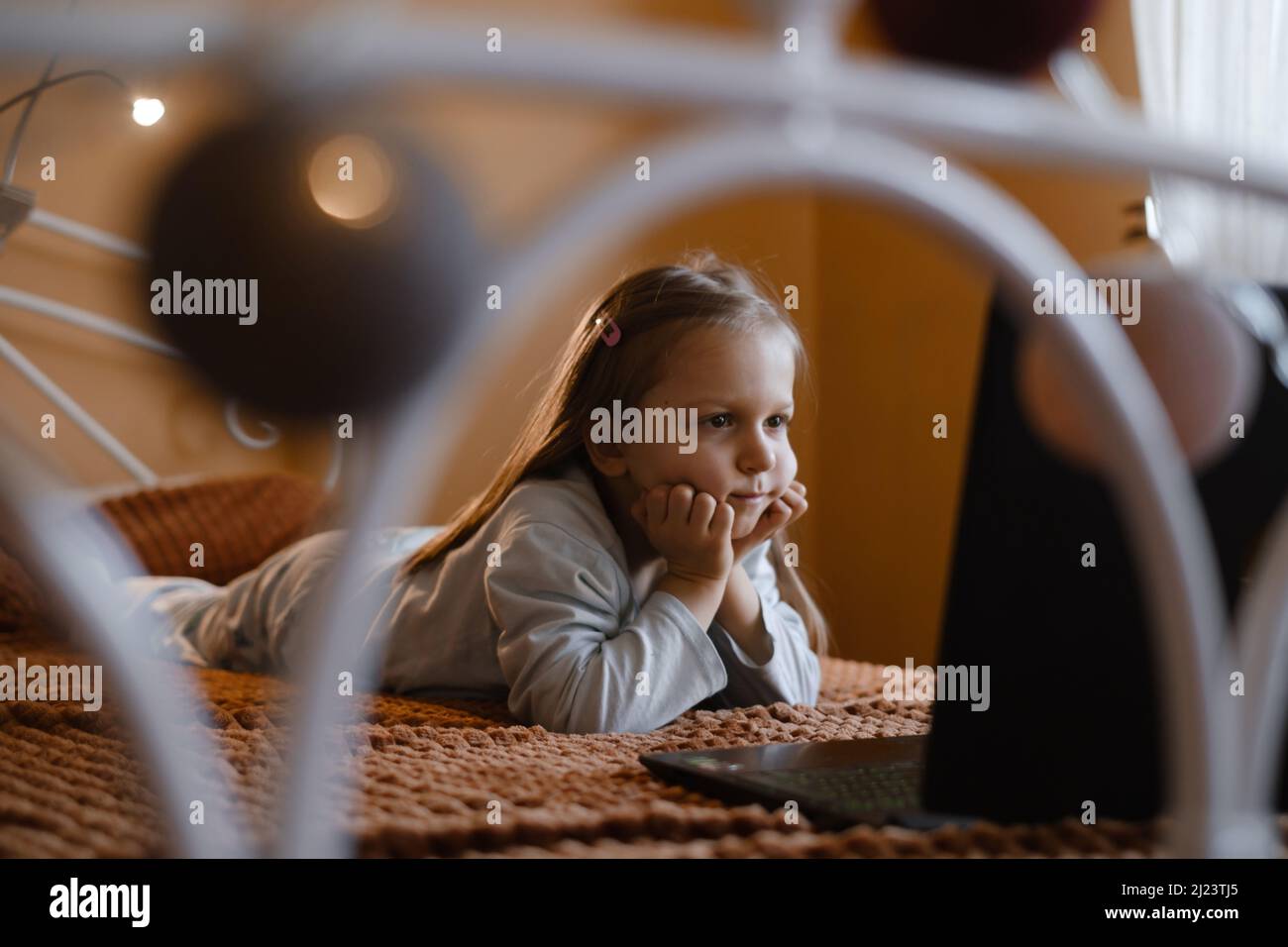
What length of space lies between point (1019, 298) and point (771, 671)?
83cm

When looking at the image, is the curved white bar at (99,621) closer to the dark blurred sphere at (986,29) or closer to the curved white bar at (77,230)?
the dark blurred sphere at (986,29)

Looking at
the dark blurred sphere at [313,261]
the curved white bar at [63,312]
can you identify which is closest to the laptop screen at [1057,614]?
the dark blurred sphere at [313,261]

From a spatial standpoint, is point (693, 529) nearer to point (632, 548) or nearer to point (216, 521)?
point (632, 548)

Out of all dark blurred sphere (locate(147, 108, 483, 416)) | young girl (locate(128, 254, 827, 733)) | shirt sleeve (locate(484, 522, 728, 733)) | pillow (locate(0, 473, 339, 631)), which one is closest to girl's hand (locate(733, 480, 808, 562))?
young girl (locate(128, 254, 827, 733))

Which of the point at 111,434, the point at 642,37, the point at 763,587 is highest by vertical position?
the point at 111,434

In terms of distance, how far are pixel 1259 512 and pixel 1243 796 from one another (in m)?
0.23

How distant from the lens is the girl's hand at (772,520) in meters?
1.10

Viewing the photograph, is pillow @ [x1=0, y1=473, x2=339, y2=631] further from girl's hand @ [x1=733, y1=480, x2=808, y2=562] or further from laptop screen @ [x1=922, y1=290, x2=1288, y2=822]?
laptop screen @ [x1=922, y1=290, x2=1288, y2=822]

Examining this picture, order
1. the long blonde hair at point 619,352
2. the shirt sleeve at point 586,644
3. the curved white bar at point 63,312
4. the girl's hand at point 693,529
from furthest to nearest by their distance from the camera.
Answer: the curved white bar at point 63,312 < the long blonde hair at point 619,352 < the girl's hand at point 693,529 < the shirt sleeve at point 586,644

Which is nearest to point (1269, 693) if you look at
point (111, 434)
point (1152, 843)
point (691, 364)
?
point (1152, 843)
